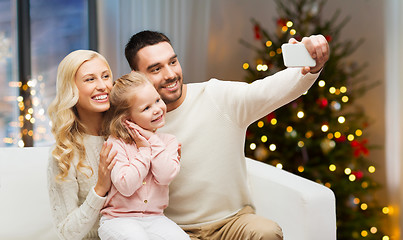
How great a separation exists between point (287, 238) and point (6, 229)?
3.64ft

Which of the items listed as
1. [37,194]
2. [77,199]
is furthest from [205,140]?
[37,194]

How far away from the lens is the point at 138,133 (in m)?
1.66

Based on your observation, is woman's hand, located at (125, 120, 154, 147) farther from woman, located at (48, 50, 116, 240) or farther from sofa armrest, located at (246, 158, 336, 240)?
sofa armrest, located at (246, 158, 336, 240)

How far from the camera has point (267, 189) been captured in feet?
6.75

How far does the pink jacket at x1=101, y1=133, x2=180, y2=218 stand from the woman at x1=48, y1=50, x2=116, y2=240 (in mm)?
72

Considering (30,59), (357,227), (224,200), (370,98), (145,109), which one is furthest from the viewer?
(30,59)

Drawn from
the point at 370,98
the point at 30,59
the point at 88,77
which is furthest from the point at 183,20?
the point at 88,77

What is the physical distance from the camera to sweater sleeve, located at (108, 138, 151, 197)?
61.7 inches

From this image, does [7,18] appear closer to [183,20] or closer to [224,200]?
[183,20]

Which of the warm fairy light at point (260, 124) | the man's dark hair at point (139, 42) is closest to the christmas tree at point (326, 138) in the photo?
the warm fairy light at point (260, 124)

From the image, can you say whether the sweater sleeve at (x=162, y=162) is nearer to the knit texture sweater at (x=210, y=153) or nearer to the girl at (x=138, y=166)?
the girl at (x=138, y=166)

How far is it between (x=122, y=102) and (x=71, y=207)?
1.30 feet

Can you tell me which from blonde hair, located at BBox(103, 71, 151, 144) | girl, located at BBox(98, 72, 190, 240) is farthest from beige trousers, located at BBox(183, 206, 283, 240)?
blonde hair, located at BBox(103, 71, 151, 144)

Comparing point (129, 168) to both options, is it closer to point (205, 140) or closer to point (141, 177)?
point (141, 177)
